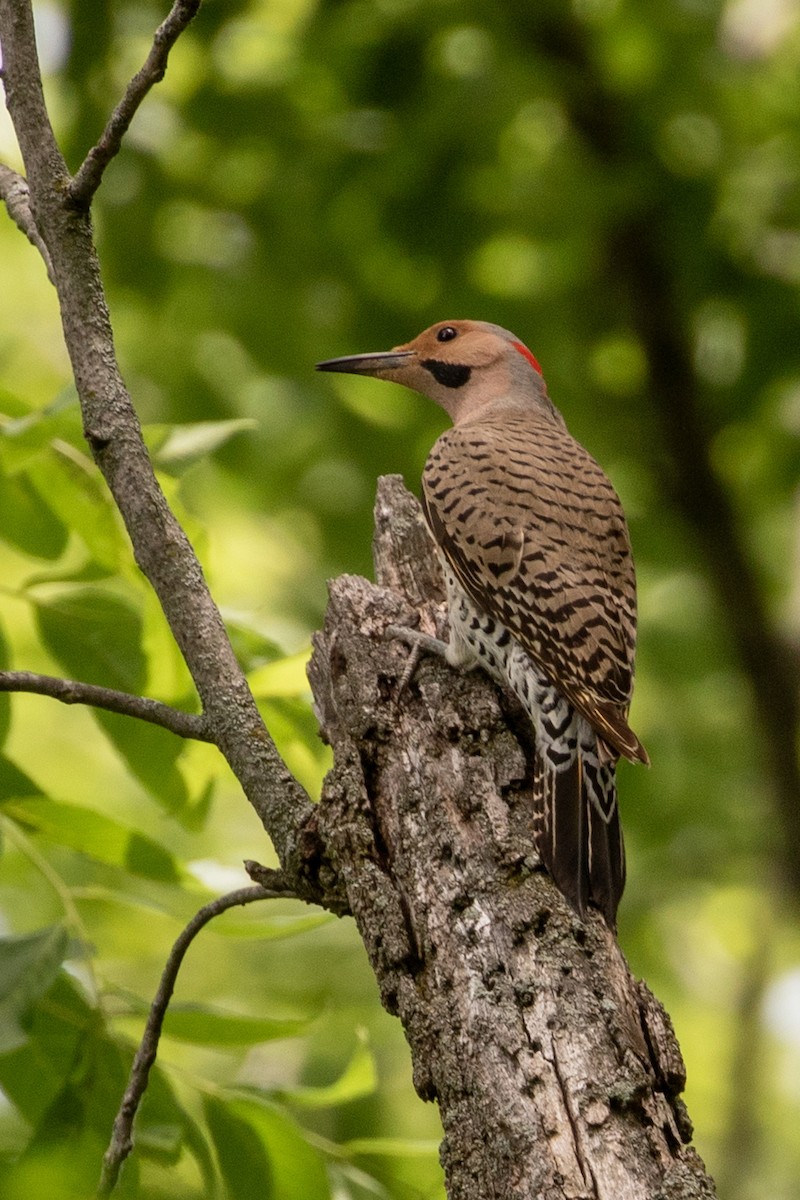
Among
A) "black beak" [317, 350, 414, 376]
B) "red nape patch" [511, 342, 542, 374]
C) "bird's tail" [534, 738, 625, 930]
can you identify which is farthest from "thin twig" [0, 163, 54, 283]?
"red nape patch" [511, 342, 542, 374]

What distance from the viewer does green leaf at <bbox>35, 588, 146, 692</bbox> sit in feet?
10.2

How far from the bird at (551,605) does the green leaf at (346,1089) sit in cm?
65

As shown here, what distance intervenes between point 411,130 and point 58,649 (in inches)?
114

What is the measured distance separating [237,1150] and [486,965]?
0.88m

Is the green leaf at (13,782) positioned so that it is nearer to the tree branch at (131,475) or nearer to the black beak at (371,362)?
the tree branch at (131,475)

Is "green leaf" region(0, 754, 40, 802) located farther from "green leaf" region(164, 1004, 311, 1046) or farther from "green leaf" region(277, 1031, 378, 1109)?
"green leaf" region(277, 1031, 378, 1109)

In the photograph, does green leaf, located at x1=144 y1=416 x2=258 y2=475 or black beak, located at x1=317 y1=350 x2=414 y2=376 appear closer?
green leaf, located at x1=144 y1=416 x2=258 y2=475

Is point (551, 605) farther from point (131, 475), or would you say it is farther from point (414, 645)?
point (131, 475)

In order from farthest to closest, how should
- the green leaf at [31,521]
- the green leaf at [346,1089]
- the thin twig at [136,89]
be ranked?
the green leaf at [31,521]
the green leaf at [346,1089]
the thin twig at [136,89]

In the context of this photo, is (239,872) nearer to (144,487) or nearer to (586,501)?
(144,487)

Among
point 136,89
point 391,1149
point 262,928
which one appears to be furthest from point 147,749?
point 136,89

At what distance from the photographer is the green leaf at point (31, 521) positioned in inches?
126

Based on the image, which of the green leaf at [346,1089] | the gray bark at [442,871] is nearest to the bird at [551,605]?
the gray bark at [442,871]

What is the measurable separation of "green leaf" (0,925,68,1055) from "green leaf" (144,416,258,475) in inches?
39.3
